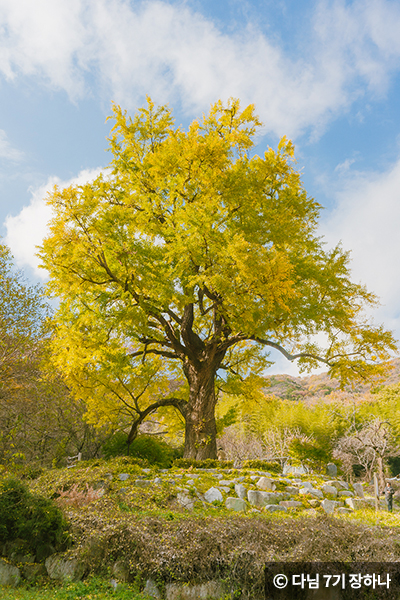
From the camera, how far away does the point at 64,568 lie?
4.35 m

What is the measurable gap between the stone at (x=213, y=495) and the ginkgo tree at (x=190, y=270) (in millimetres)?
3200

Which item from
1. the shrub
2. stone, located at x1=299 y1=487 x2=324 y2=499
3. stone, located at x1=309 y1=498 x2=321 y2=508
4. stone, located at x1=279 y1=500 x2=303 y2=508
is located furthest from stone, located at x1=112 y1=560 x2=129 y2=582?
stone, located at x1=299 y1=487 x2=324 y2=499

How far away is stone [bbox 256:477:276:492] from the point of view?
283 inches

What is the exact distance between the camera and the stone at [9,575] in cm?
432

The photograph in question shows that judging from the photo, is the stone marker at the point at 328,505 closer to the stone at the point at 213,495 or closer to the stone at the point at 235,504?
the stone at the point at 235,504

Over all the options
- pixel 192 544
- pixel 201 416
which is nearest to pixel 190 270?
pixel 201 416

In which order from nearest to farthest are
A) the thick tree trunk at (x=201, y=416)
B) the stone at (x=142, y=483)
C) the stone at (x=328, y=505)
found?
1. the stone at (x=142, y=483)
2. the stone at (x=328, y=505)
3. the thick tree trunk at (x=201, y=416)

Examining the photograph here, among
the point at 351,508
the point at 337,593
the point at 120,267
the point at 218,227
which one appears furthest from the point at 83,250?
the point at 351,508

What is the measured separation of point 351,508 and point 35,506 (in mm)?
5467

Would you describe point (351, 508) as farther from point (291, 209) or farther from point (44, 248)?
point (44, 248)

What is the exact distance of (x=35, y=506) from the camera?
470 centimetres

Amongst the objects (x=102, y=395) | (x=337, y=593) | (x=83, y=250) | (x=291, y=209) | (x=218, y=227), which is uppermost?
(x=291, y=209)

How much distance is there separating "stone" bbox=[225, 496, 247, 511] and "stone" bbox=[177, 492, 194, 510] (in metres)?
0.58

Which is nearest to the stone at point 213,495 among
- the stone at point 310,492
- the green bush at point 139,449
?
the stone at point 310,492
